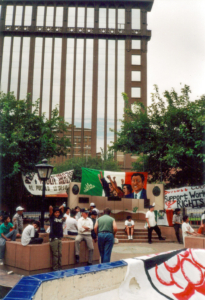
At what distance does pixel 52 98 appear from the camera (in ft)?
166

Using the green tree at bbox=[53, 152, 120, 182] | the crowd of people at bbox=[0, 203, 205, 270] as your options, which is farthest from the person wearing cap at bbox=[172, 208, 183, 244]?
the green tree at bbox=[53, 152, 120, 182]

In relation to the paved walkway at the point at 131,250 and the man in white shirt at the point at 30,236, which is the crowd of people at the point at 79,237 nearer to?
the man in white shirt at the point at 30,236

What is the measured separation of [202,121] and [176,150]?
2.03 m

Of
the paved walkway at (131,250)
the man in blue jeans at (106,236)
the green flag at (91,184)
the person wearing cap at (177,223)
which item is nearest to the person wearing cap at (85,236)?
the man in blue jeans at (106,236)

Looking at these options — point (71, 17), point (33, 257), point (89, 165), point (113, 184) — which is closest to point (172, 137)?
point (113, 184)

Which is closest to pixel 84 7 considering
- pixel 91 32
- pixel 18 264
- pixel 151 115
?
pixel 91 32

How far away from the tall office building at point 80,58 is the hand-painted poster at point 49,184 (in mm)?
31253

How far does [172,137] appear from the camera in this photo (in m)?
15.9

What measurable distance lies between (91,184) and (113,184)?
1.45 metres

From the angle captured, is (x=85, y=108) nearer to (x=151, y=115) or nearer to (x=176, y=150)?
(x=151, y=115)

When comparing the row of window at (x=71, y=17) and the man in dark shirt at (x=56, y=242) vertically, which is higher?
the row of window at (x=71, y=17)

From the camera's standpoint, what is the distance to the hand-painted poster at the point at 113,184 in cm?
1798

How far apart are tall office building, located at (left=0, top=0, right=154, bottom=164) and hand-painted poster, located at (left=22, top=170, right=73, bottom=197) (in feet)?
103

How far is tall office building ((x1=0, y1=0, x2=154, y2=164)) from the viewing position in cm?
5041
